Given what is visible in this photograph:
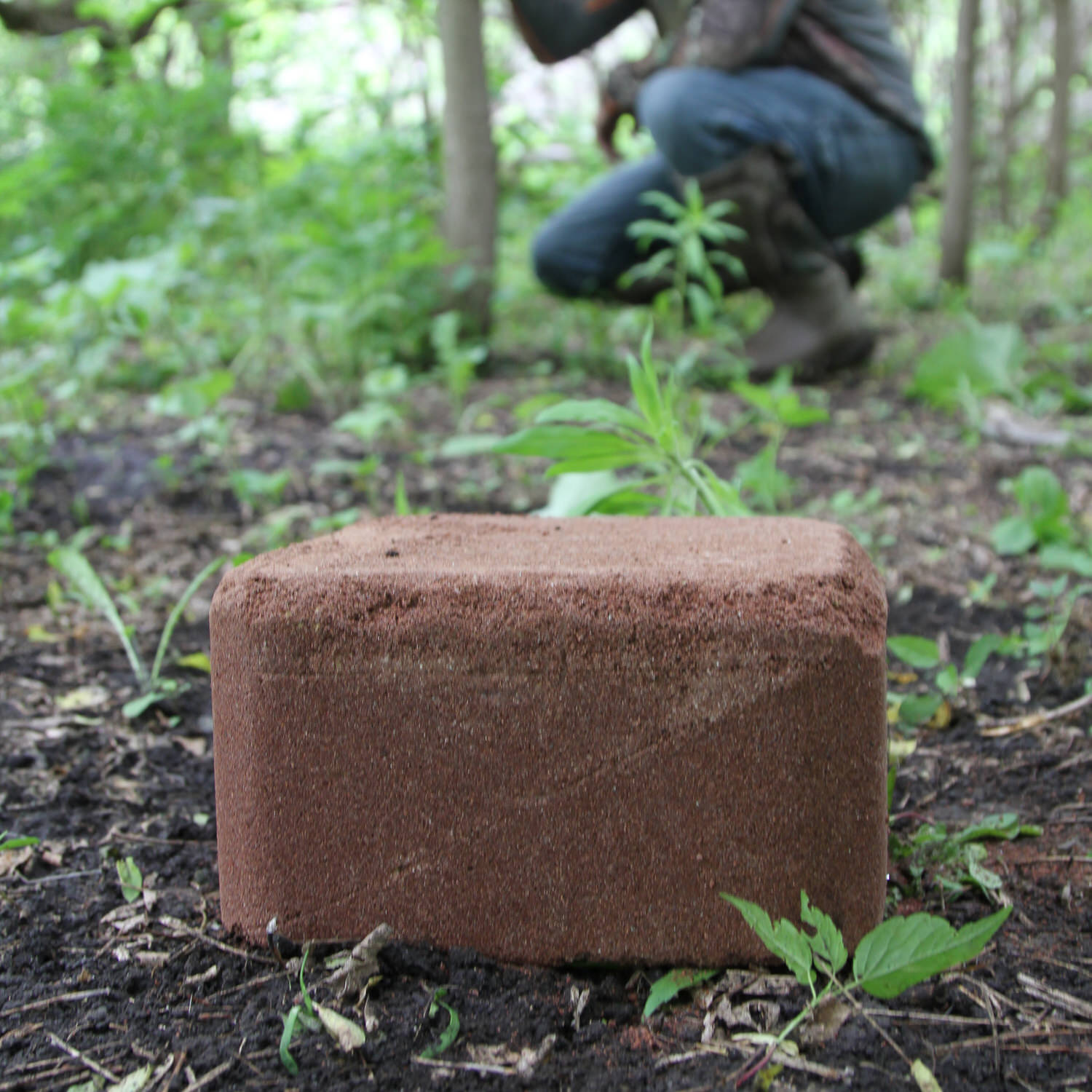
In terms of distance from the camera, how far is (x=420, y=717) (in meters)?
1.00

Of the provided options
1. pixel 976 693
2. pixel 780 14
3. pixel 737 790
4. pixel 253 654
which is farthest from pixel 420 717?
pixel 780 14

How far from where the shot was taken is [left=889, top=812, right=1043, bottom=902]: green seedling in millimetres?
1152

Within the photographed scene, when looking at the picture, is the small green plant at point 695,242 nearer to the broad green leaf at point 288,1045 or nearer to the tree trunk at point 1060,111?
the broad green leaf at point 288,1045

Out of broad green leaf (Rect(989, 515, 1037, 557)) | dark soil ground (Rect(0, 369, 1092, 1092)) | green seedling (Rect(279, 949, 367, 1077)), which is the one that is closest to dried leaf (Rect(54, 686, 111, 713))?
dark soil ground (Rect(0, 369, 1092, 1092))

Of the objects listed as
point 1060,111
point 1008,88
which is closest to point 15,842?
point 1060,111

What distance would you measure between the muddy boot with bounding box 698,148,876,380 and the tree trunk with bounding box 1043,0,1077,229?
3.20 m

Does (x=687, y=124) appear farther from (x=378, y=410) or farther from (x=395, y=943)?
(x=395, y=943)

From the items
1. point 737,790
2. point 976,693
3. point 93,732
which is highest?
point 737,790

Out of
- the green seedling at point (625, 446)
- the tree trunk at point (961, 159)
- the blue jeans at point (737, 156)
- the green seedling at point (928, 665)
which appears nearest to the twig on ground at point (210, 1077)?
the green seedling at point (625, 446)

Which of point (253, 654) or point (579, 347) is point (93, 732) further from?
point (579, 347)

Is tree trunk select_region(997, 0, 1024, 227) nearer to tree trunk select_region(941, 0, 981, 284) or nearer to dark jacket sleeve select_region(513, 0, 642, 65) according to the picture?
tree trunk select_region(941, 0, 981, 284)

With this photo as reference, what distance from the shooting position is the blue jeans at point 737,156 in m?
3.71

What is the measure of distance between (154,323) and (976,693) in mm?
2700

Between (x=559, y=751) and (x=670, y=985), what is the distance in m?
0.23
